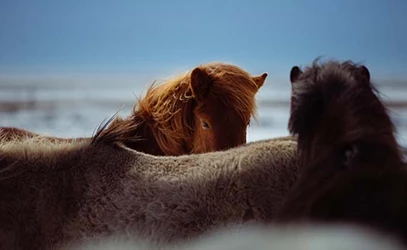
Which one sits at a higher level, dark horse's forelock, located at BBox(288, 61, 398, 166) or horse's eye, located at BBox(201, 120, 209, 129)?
horse's eye, located at BBox(201, 120, 209, 129)

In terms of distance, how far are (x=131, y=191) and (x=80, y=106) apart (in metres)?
6.85

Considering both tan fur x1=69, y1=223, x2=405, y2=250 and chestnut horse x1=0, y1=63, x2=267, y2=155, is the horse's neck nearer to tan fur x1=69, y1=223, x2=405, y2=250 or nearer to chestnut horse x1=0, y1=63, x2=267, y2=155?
chestnut horse x1=0, y1=63, x2=267, y2=155

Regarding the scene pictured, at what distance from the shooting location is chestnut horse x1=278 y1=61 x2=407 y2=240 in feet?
2.29

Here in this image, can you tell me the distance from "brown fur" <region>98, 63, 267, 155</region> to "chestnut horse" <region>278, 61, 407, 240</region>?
3.03 feet

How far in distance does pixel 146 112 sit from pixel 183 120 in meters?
0.14

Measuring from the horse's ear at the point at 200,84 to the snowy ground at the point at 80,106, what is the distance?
8.90 ft

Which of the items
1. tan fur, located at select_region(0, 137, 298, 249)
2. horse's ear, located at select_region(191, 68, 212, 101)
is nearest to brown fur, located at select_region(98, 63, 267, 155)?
horse's ear, located at select_region(191, 68, 212, 101)

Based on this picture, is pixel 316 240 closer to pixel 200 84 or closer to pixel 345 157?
pixel 345 157

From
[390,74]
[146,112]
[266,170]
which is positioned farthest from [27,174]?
[390,74]

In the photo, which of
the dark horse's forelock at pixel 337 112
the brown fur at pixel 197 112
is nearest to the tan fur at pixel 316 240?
the dark horse's forelock at pixel 337 112

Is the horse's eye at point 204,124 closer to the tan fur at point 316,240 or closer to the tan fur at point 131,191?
the tan fur at point 131,191

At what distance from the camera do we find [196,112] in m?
1.96

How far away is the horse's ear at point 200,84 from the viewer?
77.7 inches

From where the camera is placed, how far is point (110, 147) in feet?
4.24
